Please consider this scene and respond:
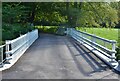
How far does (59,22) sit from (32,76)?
35.6m

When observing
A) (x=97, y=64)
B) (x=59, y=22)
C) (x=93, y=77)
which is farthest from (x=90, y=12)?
(x=93, y=77)

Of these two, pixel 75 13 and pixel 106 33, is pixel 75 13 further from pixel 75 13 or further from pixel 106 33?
pixel 106 33

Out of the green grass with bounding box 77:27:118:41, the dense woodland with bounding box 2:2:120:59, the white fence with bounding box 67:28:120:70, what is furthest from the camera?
the dense woodland with bounding box 2:2:120:59

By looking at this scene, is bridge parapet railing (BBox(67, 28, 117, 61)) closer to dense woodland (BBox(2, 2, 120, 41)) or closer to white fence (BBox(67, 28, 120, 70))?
white fence (BBox(67, 28, 120, 70))

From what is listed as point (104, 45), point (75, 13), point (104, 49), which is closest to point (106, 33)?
point (75, 13)

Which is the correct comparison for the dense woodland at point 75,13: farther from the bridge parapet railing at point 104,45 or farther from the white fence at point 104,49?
the white fence at point 104,49

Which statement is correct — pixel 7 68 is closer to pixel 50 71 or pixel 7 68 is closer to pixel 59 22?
pixel 50 71

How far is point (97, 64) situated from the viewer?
9.91m

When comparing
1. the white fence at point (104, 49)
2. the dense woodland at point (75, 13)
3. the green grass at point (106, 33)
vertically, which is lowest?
the green grass at point (106, 33)

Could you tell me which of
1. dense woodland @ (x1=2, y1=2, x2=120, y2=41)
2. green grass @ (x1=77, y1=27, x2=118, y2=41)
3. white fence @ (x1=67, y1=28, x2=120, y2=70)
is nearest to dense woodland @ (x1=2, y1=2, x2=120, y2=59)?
dense woodland @ (x1=2, y1=2, x2=120, y2=41)

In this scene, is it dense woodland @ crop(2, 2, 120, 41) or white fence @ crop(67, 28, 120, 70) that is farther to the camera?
dense woodland @ crop(2, 2, 120, 41)

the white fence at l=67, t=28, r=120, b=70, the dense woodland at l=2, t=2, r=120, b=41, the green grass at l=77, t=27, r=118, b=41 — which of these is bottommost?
the green grass at l=77, t=27, r=118, b=41

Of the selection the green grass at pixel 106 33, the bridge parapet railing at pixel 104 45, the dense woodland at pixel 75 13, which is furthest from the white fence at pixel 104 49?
the dense woodland at pixel 75 13

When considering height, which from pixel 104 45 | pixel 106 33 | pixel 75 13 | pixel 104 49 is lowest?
pixel 106 33
